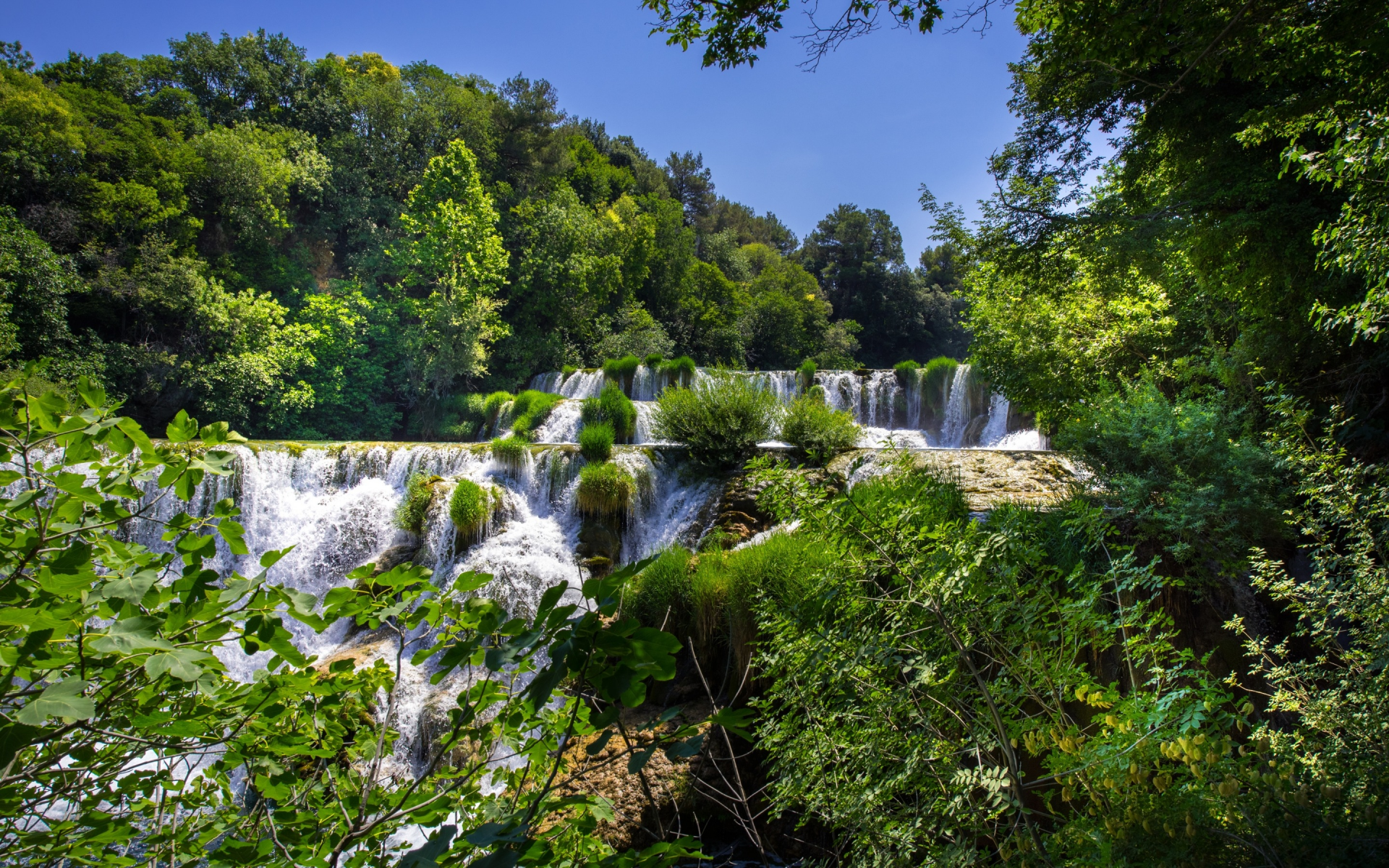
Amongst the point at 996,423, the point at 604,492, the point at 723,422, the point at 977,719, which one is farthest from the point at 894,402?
the point at 977,719

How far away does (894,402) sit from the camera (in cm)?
1582

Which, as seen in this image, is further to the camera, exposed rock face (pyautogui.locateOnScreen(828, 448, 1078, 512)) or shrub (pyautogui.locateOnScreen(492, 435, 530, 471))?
shrub (pyautogui.locateOnScreen(492, 435, 530, 471))

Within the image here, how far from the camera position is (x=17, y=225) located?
45.9ft

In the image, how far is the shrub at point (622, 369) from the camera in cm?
1680

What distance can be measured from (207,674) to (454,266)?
20560 mm

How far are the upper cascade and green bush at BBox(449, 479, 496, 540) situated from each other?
457cm

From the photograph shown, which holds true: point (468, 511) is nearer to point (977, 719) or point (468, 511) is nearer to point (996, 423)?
point (977, 719)

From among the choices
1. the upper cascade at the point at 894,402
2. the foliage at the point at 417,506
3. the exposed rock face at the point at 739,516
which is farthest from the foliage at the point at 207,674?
the upper cascade at the point at 894,402

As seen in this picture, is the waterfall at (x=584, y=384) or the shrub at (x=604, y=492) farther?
the waterfall at (x=584, y=384)

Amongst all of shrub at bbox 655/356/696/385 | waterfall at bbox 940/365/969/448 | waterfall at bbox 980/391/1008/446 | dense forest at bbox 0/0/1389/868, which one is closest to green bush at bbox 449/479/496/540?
dense forest at bbox 0/0/1389/868

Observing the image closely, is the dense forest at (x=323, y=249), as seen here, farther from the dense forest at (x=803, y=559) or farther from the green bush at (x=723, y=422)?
the green bush at (x=723, y=422)

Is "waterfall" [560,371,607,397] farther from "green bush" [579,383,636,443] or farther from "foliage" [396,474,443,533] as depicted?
"foliage" [396,474,443,533]

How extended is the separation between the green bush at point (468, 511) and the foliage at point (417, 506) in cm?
41

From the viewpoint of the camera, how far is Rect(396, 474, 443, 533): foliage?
338 inches
